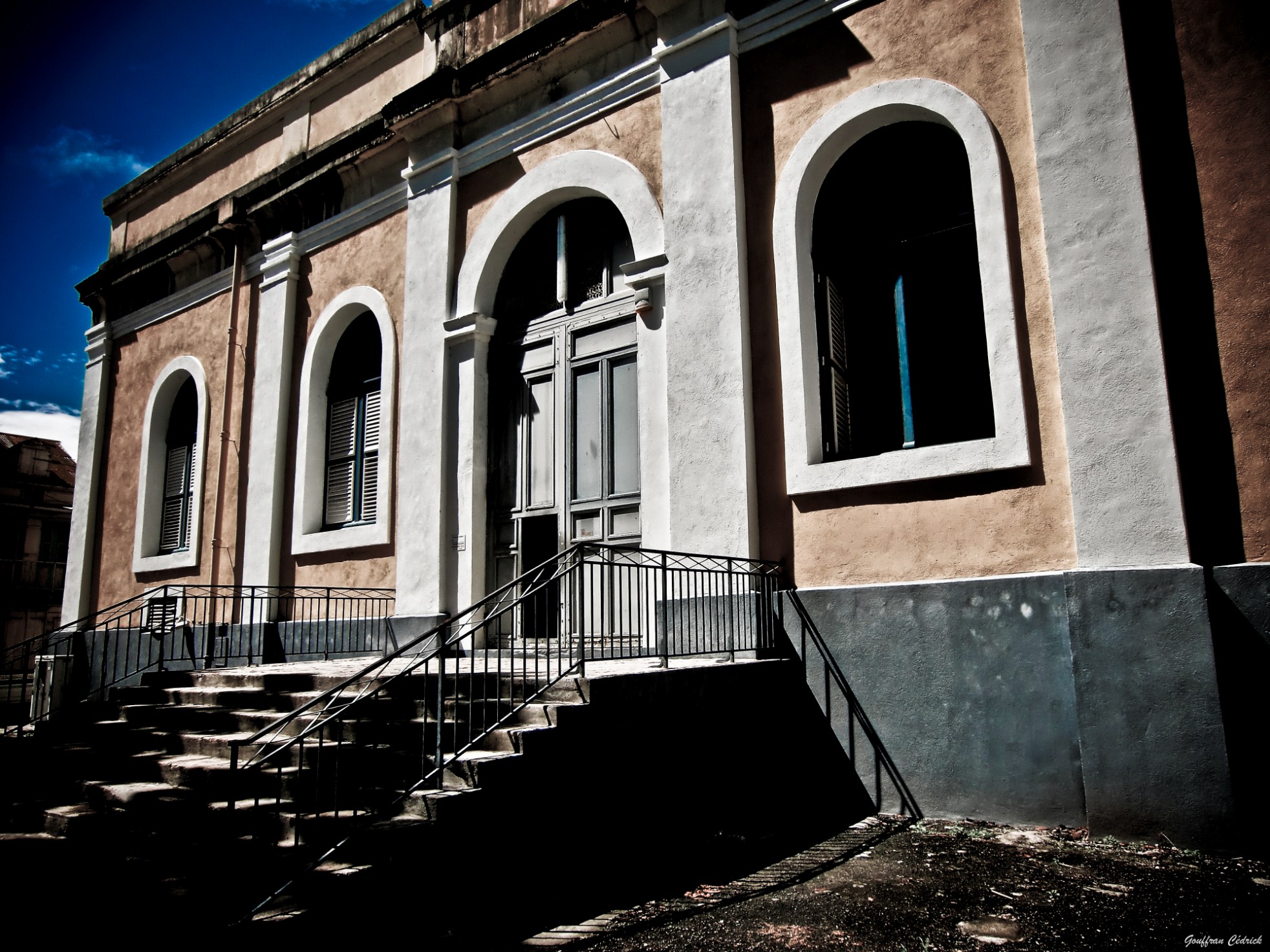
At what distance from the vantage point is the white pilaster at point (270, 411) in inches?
413

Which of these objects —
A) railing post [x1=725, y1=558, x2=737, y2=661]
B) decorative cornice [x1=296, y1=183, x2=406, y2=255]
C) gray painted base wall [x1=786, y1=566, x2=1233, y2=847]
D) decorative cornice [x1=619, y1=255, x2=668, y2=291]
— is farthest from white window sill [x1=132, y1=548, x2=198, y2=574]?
gray painted base wall [x1=786, y1=566, x2=1233, y2=847]

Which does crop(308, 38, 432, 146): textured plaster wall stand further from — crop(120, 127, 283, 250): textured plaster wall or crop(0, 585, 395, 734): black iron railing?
crop(0, 585, 395, 734): black iron railing

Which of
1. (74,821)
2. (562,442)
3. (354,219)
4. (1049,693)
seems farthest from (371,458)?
(1049,693)

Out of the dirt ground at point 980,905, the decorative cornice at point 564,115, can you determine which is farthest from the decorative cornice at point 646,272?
the dirt ground at point 980,905

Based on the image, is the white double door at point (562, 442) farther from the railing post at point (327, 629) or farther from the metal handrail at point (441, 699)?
the railing post at point (327, 629)

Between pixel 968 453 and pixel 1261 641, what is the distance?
194cm

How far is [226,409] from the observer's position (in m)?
11.4

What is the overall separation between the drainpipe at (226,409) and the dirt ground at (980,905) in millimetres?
8296

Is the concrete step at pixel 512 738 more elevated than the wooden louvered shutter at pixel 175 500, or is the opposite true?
the wooden louvered shutter at pixel 175 500

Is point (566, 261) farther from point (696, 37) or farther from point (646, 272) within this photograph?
point (696, 37)

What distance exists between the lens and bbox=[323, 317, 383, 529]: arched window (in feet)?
33.1

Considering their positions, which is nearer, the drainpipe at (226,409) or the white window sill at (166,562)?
the drainpipe at (226,409)

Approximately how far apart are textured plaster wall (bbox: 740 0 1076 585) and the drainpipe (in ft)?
23.6

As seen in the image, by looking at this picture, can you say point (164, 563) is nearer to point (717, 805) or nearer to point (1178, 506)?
point (717, 805)
